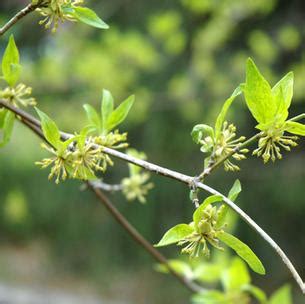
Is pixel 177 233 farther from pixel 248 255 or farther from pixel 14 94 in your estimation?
pixel 14 94

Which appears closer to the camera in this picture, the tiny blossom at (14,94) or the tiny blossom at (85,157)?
the tiny blossom at (85,157)

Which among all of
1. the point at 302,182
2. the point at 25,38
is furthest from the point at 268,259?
the point at 25,38

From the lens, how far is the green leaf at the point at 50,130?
64cm

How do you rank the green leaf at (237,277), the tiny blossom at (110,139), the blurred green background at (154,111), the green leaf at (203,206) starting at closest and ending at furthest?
the green leaf at (203,206)
the tiny blossom at (110,139)
the green leaf at (237,277)
the blurred green background at (154,111)

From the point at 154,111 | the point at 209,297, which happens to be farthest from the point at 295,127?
the point at 154,111

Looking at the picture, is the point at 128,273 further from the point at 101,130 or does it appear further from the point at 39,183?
the point at 101,130

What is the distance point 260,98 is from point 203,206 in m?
0.13

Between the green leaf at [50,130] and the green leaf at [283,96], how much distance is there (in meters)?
0.25

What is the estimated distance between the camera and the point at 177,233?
23.5 inches

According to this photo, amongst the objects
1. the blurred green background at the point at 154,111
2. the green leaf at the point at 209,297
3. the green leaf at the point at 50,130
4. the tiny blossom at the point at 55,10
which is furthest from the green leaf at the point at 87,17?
the blurred green background at the point at 154,111

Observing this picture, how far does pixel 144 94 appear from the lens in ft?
12.3

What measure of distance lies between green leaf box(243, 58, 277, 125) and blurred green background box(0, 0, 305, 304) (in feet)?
7.76

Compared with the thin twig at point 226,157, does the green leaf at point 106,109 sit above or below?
above

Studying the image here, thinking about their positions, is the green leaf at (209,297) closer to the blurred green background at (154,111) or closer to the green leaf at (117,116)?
the green leaf at (117,116)
